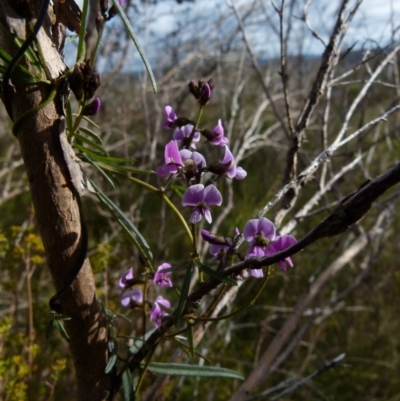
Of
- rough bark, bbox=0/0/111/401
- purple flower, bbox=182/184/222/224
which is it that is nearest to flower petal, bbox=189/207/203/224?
purple flower, bbox=182/184/222/224

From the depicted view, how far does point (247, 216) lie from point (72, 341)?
1.74 meters

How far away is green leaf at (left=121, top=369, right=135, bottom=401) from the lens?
48 cm

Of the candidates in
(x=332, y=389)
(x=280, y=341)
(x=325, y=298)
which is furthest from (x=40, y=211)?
(x=325, y=298)

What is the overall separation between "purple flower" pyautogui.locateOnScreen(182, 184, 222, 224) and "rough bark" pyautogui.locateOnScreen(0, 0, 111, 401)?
105mm

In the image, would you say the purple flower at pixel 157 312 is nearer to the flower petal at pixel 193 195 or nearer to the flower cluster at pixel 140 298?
the flower cluster at pixel 140 298

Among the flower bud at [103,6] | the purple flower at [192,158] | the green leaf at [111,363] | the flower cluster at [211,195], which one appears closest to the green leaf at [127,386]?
the green leaf at [111,363]

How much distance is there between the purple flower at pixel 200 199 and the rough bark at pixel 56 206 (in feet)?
0.34

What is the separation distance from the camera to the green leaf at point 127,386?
48cm

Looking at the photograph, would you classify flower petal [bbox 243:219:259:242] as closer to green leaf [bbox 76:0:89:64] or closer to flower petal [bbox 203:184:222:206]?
flower petal [bbox 203:184:222:206]

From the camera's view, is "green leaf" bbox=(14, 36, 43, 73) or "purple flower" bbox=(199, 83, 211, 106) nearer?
Answer: "green leaf" bbox=(14, 36, 43, 73)

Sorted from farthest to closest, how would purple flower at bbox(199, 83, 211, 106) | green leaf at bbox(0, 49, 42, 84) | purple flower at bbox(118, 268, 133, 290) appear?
1. purple flower at bbox(118, 268, 133, 290)
2. purple flower at bbox(199, 83, 211, 106)
3. green leaf at bbox(0, 49, 42, 84)

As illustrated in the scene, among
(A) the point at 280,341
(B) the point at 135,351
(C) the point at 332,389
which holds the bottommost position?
(C) the point at 332,389

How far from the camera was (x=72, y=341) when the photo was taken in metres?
0.48

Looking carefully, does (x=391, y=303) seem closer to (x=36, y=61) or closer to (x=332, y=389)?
(x=332, y=389)
